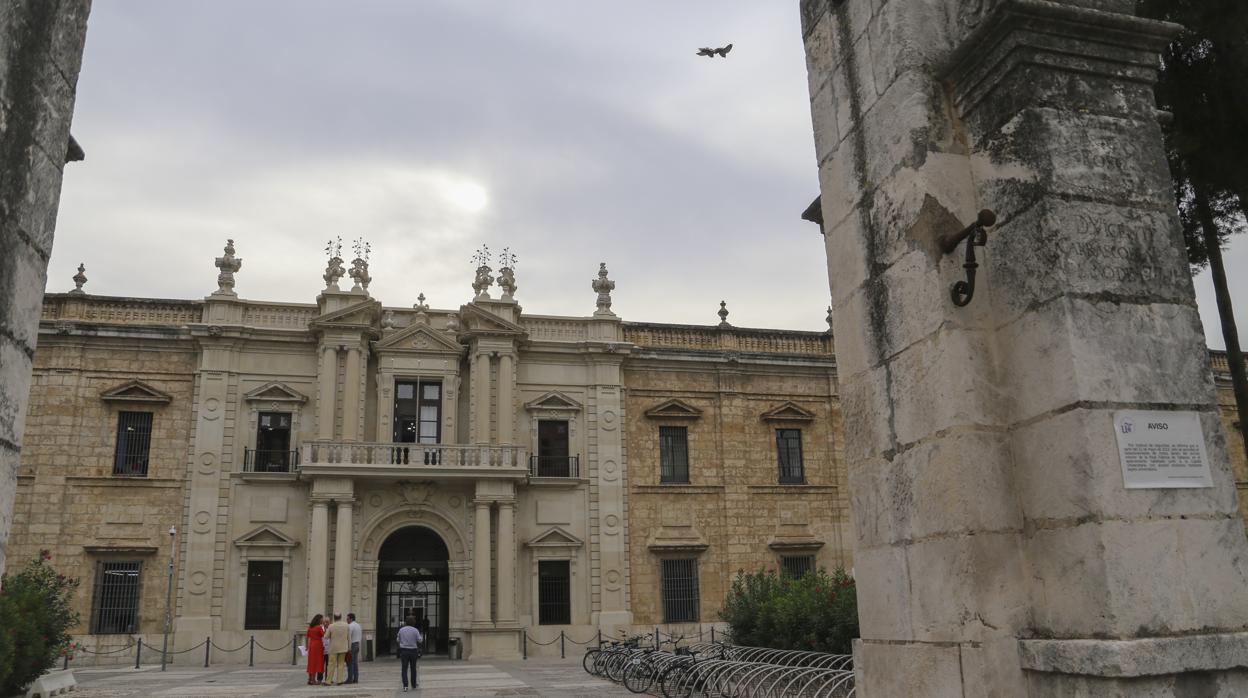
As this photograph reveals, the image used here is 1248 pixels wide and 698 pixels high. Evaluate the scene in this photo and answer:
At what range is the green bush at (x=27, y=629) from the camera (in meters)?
10.9

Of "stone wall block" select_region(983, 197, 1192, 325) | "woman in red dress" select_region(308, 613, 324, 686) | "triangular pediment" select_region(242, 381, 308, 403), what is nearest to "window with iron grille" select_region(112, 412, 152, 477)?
"triangular pediment" select_region(242, 381, 308, 403)

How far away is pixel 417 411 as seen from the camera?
25.7 meters

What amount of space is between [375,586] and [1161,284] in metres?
23.0

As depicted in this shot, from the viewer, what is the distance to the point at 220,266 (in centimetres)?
2578

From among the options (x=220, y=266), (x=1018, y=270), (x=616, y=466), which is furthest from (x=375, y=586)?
(x=1018, y=270)

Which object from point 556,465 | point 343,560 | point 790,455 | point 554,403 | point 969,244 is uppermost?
point 554,403

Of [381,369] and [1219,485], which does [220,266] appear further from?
[1219,485]

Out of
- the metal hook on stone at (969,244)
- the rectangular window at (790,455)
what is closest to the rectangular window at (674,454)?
the rectangular window at (790,455)

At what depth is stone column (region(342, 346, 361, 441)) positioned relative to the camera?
24547mm

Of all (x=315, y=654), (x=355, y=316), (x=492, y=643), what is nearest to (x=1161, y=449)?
(x=315, y=654)

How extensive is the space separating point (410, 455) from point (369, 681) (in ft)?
25.0

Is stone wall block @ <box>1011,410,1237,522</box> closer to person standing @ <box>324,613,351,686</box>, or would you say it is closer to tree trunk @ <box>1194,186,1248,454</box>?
Answer: tree trunk @ <box>1194,186,1248,454</box>

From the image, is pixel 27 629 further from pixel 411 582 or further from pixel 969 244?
pixel 411 582

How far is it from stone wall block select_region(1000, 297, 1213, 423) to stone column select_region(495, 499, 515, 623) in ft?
71.0
